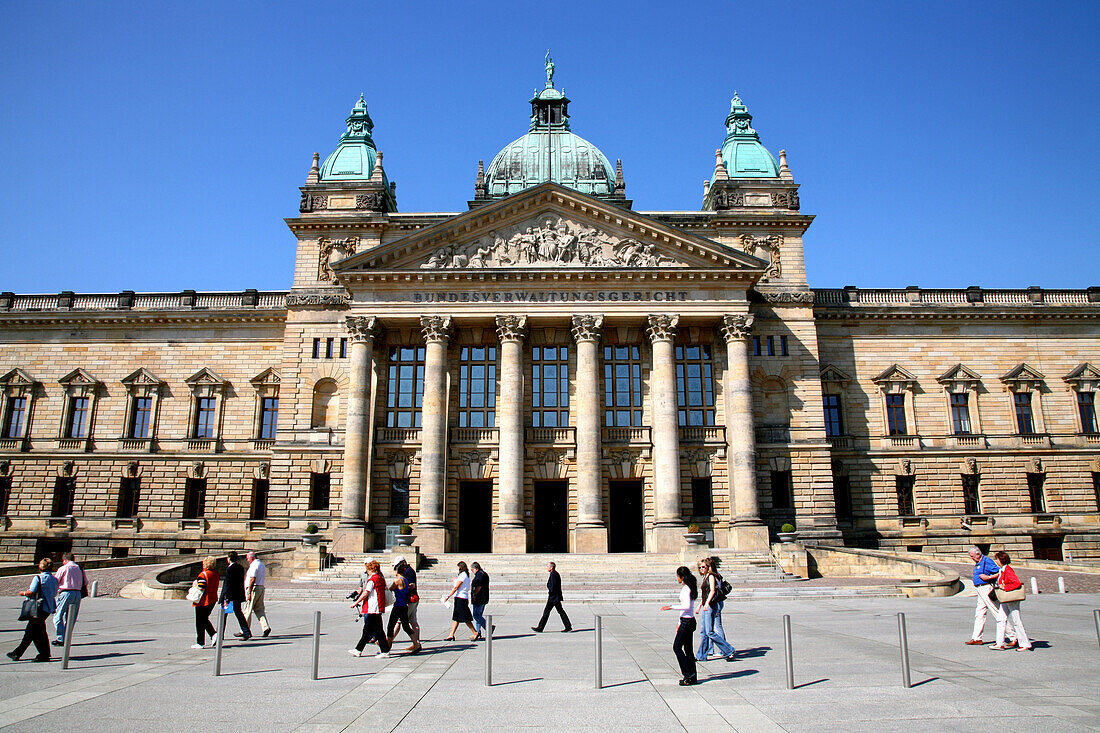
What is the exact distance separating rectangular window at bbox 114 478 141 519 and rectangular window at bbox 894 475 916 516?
46.7m

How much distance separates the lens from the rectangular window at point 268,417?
47.7 meters

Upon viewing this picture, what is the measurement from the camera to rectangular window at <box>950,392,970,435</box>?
154 feet

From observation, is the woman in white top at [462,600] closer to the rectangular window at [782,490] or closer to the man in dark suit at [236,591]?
the man in dark suit at [236,591]

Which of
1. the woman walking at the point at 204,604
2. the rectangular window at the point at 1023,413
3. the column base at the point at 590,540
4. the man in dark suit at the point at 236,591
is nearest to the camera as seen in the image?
the woman walking at the point at 204,604

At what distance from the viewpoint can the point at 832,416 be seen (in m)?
46.7

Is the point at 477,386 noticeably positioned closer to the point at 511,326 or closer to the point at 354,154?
the point at 511,326

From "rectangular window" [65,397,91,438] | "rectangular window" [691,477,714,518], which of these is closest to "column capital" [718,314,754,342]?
"rectangular window" [691,477,714,518]

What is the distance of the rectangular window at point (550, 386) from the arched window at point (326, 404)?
11719 mm

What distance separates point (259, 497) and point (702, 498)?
87.8 ft

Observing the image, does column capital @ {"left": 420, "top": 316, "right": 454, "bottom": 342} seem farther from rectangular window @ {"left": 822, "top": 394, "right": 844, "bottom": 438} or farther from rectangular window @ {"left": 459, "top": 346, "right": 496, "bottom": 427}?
rectangular window @ {"left": 822, "top": 394, "right": 844, "bottom": 438}

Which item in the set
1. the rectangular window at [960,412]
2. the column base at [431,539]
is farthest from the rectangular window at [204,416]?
the rectangular window at [960,412]

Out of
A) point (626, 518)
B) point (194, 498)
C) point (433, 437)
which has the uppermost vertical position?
point (433, 437)

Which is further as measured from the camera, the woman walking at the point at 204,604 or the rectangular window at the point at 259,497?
the rectangular window at the point at 259,497

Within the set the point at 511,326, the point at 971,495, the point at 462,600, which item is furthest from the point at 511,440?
the point at 971,495
